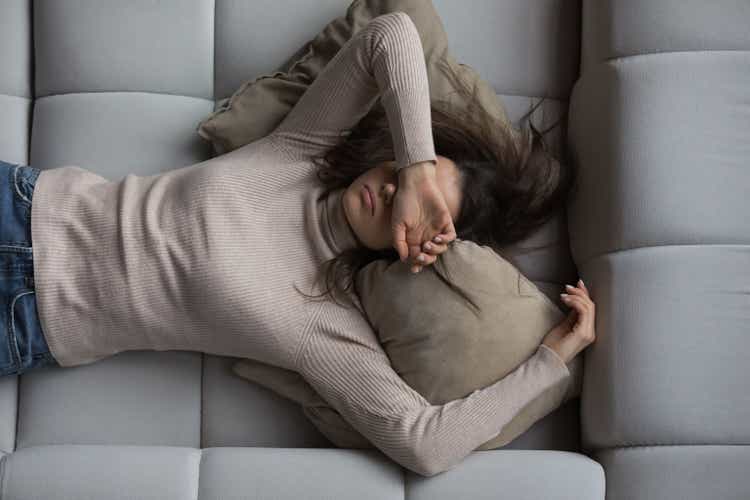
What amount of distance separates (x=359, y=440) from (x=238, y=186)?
46cm

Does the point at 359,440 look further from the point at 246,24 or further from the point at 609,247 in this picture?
the point at 246,24

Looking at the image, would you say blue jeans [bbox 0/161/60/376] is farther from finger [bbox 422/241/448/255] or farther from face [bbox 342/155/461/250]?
finger [bbox 422/241/448/255]

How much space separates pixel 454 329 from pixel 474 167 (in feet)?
0.86

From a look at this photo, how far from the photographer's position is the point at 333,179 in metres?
1.43

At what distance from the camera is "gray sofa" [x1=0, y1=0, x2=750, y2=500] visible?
130cm

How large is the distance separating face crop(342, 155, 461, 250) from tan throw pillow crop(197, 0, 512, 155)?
0.19 m

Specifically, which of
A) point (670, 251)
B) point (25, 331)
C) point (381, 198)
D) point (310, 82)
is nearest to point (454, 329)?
point (381, 198)

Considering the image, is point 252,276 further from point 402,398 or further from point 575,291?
point 575,291

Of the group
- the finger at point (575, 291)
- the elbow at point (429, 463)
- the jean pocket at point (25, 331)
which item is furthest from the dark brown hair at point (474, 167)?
the jean pocket at point (25, 331)

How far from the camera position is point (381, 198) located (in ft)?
4.33

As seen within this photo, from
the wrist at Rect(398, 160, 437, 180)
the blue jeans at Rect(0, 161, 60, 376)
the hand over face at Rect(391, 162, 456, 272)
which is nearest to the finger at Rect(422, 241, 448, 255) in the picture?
the hand over face at Rect(391, 162, 456, 272)

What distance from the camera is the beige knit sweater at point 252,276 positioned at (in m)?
1.31

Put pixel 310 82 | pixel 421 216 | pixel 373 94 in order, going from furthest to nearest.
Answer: pixel 310 82 → pixel 373 94 → pixel 421 216

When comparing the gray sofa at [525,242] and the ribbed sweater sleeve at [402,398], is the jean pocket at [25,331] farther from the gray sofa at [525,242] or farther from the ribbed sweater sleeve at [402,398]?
the ribbed sweater sleeve at [402,398]
